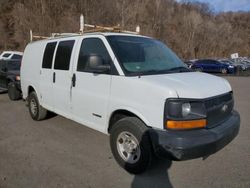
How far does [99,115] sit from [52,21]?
109 ft

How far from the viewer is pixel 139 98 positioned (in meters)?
3.78

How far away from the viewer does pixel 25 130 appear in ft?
20.1

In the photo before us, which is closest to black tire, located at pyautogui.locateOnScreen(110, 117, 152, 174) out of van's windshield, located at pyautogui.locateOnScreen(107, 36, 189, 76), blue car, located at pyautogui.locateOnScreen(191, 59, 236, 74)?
van's windshield, located at pyautogui.locateOnScreen(107, 36, 189, 76)

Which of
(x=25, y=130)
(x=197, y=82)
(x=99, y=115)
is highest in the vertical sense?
(x=197, y=82)

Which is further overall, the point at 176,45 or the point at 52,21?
the point at 176,45

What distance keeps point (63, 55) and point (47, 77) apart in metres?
0.79

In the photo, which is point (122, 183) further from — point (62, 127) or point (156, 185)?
point (62, 127)

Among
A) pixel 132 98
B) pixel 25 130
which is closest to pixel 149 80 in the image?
pixel 132 98

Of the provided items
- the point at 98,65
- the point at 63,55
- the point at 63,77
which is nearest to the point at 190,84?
the point at 98,65

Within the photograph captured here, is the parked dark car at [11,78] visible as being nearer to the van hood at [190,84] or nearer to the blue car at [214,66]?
the van hood at [190,84]

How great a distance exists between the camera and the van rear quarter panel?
6.34 meters

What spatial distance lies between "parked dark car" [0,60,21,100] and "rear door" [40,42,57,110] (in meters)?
3.95

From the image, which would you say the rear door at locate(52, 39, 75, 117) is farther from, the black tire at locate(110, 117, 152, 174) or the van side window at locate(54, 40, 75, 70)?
the black tire at locate(110, 117, 152, 174)

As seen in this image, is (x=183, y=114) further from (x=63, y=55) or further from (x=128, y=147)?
(x=63, y=55)
